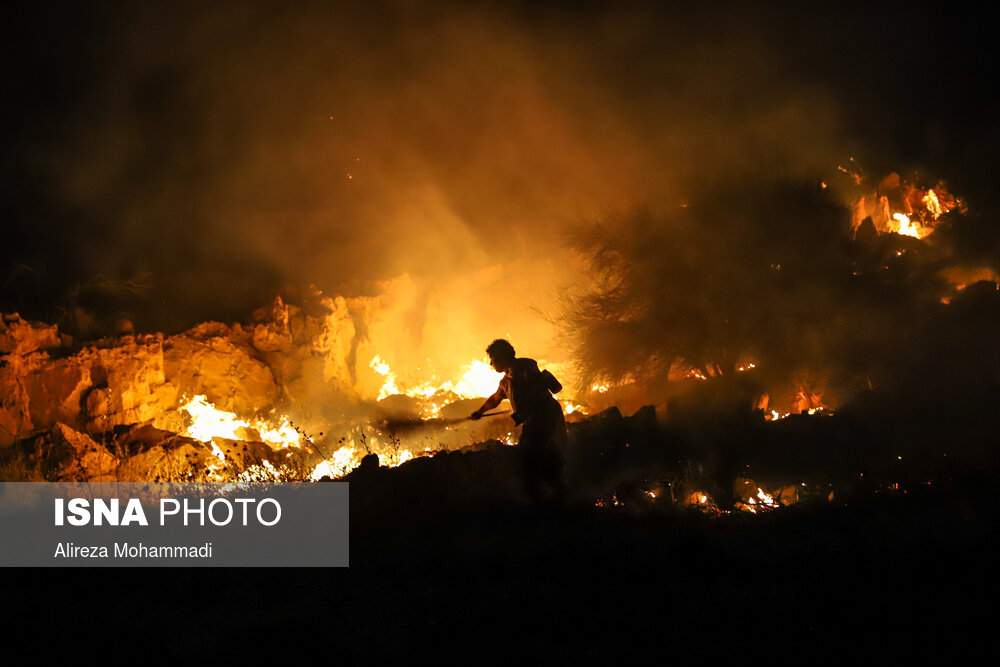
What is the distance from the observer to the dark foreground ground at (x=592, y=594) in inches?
145

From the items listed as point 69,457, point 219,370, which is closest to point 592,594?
point 69,457

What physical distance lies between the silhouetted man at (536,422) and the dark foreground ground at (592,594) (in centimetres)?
61

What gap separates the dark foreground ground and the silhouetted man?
1.99 ft

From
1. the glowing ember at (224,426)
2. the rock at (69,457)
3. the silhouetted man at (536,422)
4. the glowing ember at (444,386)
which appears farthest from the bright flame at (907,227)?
the rock at (69,457)

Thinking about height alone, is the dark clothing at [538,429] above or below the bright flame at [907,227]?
below

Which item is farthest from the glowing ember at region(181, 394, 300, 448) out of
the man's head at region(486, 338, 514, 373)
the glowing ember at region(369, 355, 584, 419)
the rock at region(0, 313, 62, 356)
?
the man's head at region(486, 338, 514, 373)

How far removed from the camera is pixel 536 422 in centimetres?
602

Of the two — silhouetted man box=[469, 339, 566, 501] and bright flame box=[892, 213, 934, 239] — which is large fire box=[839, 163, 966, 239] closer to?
bright flame box=[892, 213, 934, 239]

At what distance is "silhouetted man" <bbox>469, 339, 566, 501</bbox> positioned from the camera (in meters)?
6.02

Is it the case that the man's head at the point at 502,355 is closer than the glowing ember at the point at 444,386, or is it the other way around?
the man's head at the point at 502,355

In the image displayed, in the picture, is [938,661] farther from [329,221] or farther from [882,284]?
[329,221]

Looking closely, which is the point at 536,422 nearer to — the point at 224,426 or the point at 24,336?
the point at 224,426

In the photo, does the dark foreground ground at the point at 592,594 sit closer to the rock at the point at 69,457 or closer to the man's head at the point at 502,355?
the man's head at the point at 502,355

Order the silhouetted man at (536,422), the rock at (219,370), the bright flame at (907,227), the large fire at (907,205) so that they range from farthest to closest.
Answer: the bright flame at (907,227), the large fire at (907,205), the rock at (219,370), the silhouetted man at (536,422)
